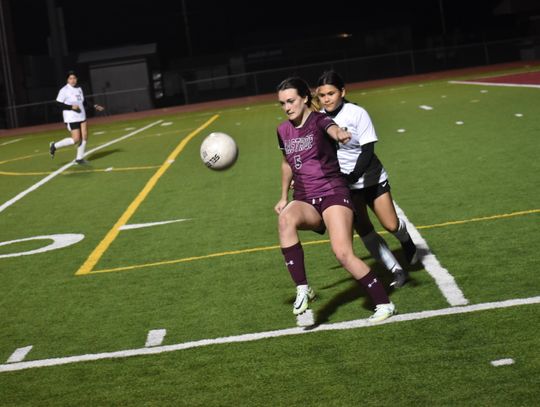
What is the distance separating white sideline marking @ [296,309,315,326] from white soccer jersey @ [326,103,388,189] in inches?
42.9

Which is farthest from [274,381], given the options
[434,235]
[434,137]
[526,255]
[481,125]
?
[481,125]

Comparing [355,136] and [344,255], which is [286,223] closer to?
[344,255]

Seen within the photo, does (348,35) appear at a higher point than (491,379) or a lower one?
higher

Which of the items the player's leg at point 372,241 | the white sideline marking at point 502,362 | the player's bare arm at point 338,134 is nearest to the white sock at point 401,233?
the player's leg at point 372,241

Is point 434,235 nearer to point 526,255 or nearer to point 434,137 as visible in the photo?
point 526,255

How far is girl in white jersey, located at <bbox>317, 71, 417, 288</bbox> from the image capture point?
7027mm

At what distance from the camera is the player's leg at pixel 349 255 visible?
650cm

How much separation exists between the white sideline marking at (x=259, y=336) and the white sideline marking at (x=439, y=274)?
231mm

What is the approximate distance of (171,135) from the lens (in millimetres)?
26641

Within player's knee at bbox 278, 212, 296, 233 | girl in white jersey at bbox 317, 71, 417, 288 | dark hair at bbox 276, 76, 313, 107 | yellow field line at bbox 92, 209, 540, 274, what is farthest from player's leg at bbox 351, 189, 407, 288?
yellow field line at bbox 92, 209, 540, 274

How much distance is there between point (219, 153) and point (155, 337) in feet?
5.16

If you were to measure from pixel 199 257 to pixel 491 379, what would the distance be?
485cm

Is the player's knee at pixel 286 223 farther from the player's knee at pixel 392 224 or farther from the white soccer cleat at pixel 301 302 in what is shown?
the player's knee at pixel 392 224

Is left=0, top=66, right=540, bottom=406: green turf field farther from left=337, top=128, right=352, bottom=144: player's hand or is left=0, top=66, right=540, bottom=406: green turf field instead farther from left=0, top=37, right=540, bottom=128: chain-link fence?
left=0, top=37, right=540, bottom=128: chain-link fence
